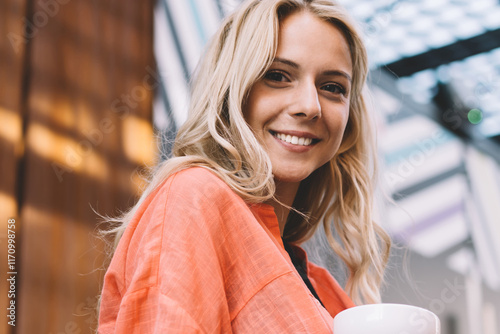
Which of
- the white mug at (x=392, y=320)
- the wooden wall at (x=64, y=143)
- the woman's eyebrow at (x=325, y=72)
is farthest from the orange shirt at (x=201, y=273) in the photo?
the wooden wall at (x=64, y=143)

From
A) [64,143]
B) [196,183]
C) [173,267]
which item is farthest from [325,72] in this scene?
[64,143]

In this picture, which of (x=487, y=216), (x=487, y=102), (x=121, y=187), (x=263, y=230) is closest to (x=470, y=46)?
(x=487, y=102)

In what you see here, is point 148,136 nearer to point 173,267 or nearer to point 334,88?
point 334,88

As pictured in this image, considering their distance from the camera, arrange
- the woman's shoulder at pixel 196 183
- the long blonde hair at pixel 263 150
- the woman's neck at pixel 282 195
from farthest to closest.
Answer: the woman's neck at pixel 282 195
the long blonde hair at pixel 263 150
the woman's shoulder at pixel 196 183

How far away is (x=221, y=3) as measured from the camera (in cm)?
345

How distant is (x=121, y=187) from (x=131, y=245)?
2508mm

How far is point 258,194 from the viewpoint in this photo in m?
0.88

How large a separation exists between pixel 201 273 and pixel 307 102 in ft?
0.98

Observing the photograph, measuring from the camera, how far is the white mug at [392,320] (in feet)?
2.10

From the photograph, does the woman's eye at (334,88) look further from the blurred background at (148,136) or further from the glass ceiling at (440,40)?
the glass ceiling at (440,40)

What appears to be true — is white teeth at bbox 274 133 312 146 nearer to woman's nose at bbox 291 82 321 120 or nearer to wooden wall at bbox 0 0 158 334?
woman's nose at bbox 291 82 321 120

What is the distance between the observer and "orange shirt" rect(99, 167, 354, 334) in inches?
27.0

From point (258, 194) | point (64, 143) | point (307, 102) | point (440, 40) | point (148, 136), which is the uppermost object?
point (440, 40)

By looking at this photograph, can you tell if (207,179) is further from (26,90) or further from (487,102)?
(487,102)
